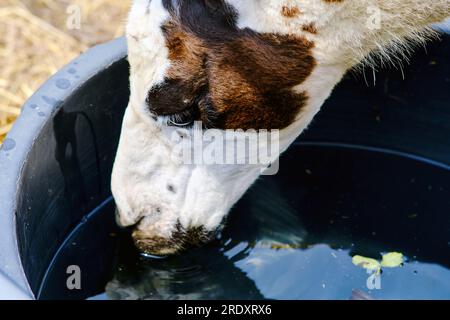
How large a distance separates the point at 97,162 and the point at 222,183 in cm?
57

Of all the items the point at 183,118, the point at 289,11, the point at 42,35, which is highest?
the point at 42,35

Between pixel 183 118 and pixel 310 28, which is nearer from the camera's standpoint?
pixel 310 28

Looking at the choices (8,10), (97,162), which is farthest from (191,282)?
(8,10)

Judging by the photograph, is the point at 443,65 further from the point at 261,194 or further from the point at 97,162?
the point at 97,162

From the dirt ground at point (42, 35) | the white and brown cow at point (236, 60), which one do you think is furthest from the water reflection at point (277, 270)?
the dirt ground at point (42, 35)

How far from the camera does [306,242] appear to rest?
3121mm

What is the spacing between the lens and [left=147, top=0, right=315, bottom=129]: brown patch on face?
222 centimetres

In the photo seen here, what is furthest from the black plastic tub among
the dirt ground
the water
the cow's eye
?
the dirt ground

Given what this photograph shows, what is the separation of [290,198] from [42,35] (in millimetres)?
1753

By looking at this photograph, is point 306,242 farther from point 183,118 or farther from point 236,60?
point 236,60

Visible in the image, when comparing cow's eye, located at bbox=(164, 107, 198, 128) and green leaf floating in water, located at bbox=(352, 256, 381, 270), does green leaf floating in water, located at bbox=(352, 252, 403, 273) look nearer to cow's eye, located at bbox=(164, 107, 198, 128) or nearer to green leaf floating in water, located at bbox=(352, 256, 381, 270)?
green leaf floating in water, located at bbox=(352, 256, 381, 270)

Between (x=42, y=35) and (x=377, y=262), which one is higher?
(x=42, y=35)

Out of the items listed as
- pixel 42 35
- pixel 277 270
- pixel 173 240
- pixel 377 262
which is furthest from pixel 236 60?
pixel 42 35

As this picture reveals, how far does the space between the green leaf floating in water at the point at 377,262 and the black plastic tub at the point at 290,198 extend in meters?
0.04
